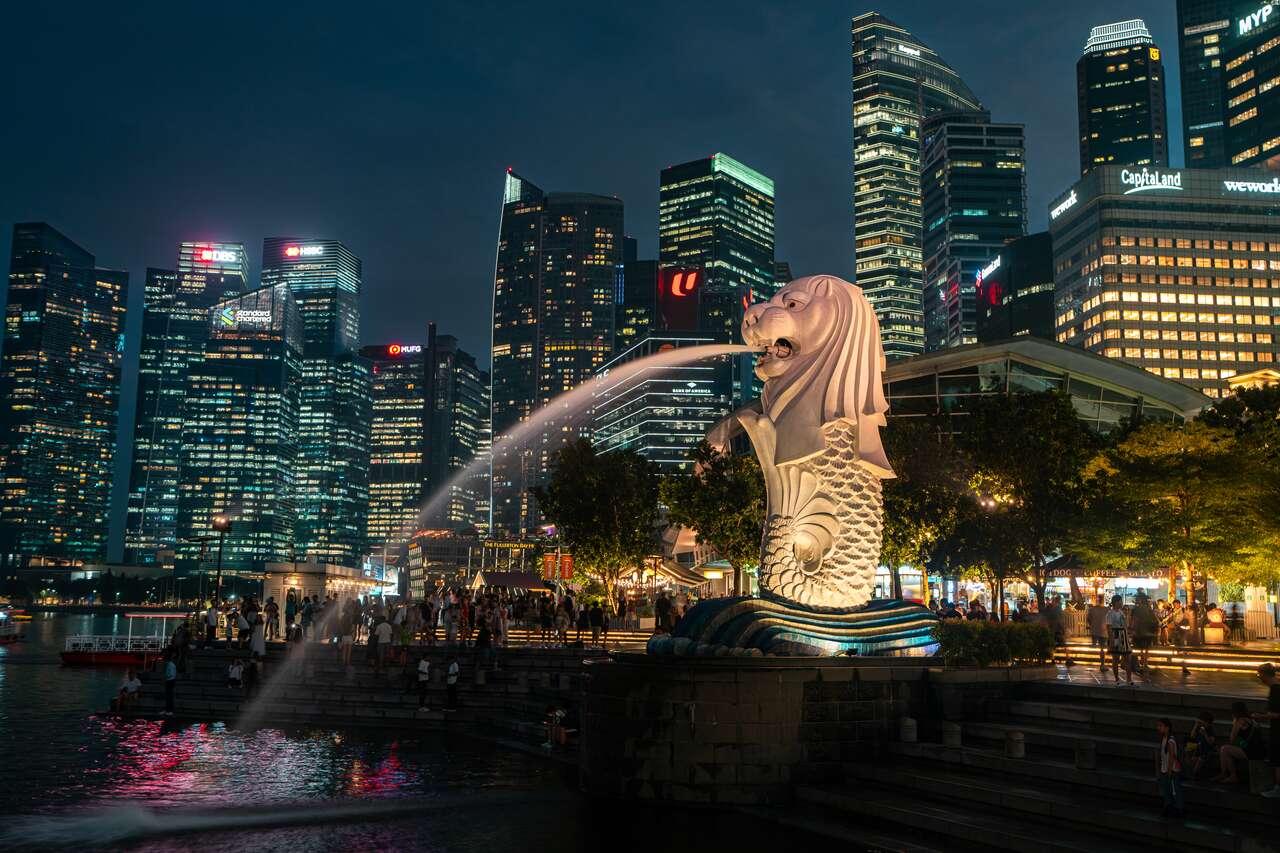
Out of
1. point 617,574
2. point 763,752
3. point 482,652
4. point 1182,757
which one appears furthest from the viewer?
point 617,574

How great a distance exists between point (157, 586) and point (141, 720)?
186 metres

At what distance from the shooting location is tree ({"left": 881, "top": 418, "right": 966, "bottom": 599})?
1453 inches

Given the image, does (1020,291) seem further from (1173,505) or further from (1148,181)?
(1173,505)

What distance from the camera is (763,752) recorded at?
1530 cm

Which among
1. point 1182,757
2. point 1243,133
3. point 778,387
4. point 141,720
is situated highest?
point 1243,133

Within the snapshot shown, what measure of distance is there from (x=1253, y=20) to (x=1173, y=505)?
193997 mm

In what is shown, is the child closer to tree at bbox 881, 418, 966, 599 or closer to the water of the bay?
the water of the bay

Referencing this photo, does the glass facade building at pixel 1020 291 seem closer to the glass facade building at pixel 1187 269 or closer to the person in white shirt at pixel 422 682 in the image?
the glass facade building at pixel 1187 269

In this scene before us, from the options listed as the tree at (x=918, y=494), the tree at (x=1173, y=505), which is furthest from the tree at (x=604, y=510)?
the tree at (x=1173, y=505)

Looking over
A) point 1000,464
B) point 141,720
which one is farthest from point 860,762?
point 1000,464

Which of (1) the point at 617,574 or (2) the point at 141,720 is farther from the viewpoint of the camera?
(1) the point at 617,574

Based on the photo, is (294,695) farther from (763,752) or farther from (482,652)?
(763,752)

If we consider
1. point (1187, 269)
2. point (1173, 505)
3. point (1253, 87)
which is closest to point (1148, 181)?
point (1187, 269)

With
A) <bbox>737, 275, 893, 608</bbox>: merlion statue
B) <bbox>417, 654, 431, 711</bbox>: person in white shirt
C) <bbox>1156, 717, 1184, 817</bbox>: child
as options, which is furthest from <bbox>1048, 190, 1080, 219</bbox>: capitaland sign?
<bbox>1156, 717, 1184, 817</bbox>: child
